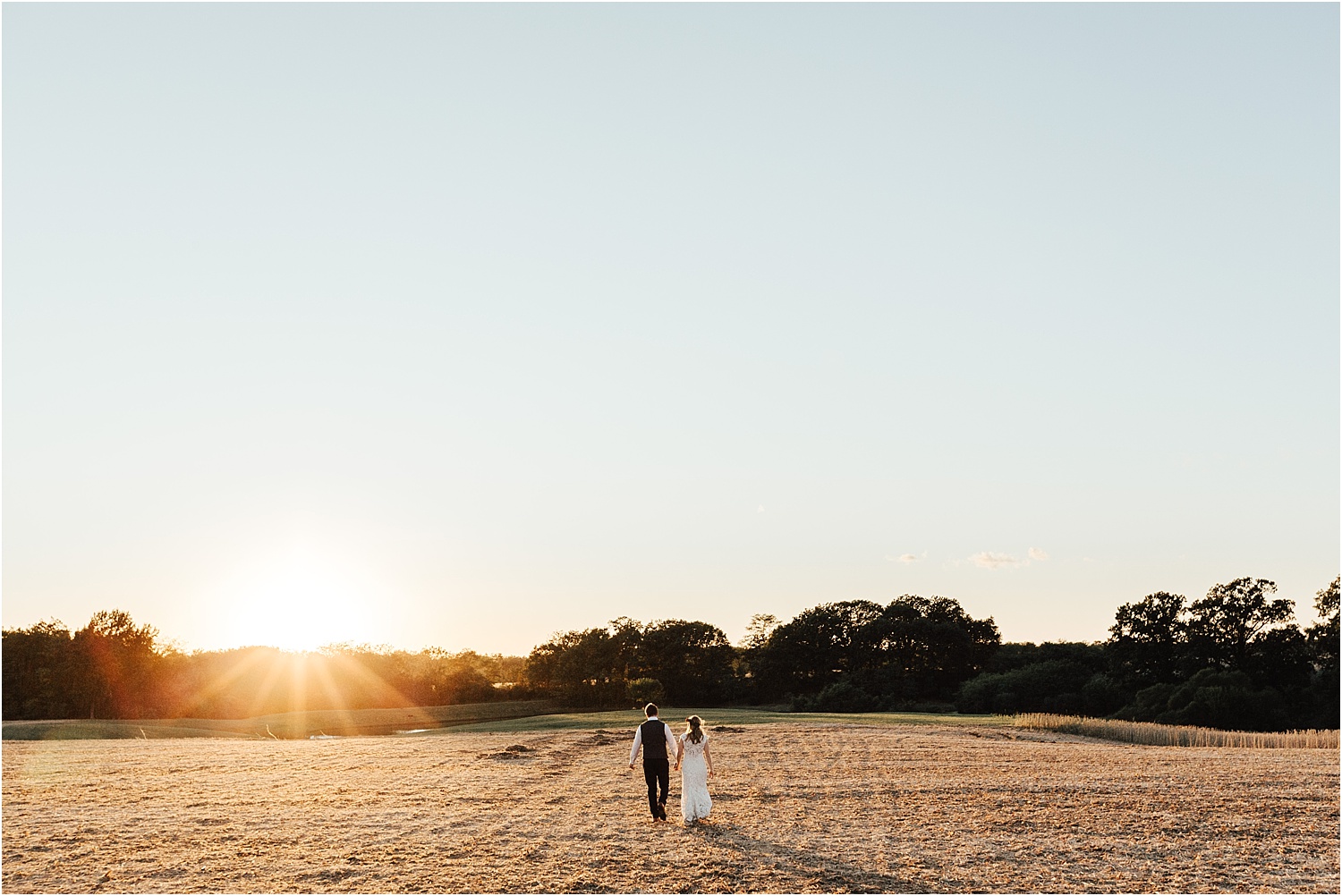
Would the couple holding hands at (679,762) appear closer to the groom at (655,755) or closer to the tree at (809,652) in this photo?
the groom at (655,755)

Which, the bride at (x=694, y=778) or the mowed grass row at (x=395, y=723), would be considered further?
the mowed grass row at (x=395, y=723)

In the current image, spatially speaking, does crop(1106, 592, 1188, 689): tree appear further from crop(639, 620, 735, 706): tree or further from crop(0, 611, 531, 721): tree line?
crop(0, 611, 531, 721): tree line

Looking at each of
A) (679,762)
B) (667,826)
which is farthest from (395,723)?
(667,826)

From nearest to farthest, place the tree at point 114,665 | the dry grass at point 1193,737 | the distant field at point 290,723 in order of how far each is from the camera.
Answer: the dry grass at point 1193,737, the distant field at point 290,723, the tree at point 114,665

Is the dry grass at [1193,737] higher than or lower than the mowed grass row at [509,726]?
lower

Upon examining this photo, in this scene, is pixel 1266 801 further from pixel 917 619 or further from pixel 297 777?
pixel 917 619

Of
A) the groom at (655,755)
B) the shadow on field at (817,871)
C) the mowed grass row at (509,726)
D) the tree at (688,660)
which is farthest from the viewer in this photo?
the tree at (688,660)

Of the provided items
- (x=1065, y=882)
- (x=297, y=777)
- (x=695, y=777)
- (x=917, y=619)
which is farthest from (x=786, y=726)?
(x=917, y=619)

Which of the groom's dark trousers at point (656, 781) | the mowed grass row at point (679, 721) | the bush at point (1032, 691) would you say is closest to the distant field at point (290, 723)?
the mowed grass row at point (679, 721)

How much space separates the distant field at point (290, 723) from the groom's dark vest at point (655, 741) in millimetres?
39174

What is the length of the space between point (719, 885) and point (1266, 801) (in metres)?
14.2

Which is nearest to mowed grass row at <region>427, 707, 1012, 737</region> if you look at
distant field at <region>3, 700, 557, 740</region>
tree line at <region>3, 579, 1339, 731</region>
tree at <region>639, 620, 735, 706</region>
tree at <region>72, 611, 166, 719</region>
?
distant field at <region>3, 700, 557, 740</region>

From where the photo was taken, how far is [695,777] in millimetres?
16953

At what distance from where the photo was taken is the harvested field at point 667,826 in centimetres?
1320
